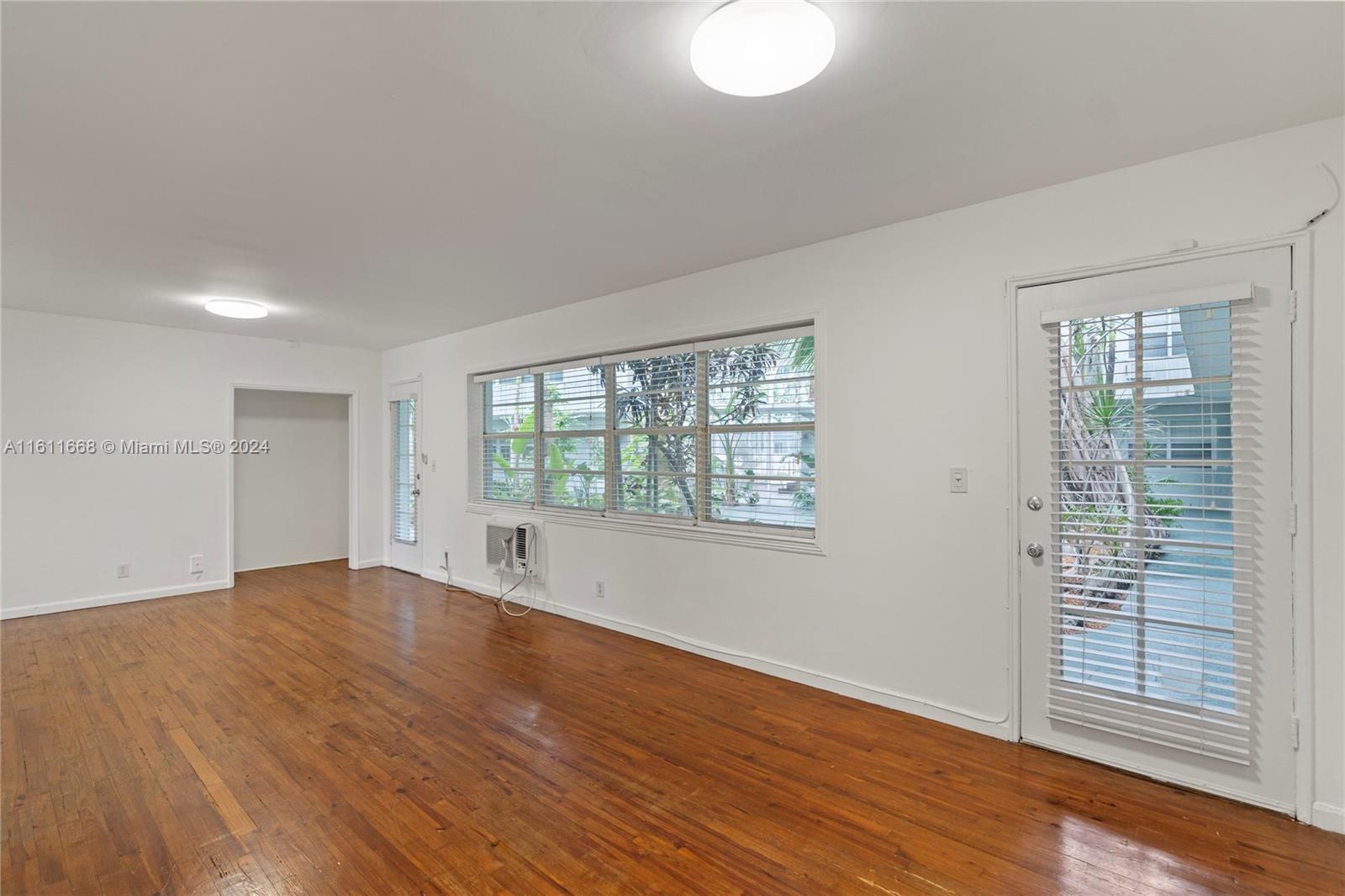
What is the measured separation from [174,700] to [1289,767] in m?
5.09

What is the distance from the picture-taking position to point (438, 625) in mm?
4723

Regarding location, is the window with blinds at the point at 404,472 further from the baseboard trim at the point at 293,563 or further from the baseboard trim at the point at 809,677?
the baseboard trim at the point at 809,677

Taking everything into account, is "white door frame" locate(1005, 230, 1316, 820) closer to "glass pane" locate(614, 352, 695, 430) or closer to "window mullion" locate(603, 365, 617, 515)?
"glass pane" locate(614, 352, 695, 430)

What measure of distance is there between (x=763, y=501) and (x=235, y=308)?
4.27m

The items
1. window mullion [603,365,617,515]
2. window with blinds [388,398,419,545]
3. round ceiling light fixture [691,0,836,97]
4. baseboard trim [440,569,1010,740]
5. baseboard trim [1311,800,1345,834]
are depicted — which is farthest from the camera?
window with blinds [388,398,419,545]

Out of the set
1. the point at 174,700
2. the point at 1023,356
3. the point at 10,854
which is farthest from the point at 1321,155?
the point at 174,700

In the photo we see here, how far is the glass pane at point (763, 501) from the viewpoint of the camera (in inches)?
144

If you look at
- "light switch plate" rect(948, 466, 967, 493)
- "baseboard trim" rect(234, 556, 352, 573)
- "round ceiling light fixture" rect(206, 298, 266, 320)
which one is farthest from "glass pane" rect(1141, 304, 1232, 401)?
"baseboard trim" rect(234, 556, 352, 573)

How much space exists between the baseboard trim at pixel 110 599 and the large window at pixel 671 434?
9.80 feet

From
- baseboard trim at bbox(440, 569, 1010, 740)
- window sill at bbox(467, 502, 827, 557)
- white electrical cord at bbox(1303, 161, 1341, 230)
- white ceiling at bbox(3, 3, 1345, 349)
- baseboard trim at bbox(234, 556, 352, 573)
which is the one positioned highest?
white ceiling at bbox(3, 3, 1345, 349)

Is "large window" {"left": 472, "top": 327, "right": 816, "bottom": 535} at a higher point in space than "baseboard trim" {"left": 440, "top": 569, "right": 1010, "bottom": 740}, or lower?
higher

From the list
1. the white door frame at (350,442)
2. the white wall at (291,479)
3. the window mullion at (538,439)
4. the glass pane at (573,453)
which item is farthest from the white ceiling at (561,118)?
the white wall at (291,479)

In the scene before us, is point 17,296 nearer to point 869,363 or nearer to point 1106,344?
point 869,363

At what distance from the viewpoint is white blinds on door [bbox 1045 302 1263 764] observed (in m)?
2.33
